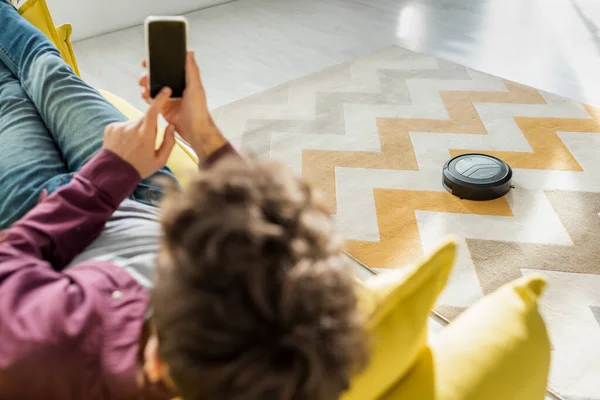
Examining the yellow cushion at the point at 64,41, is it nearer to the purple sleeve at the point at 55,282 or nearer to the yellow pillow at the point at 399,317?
the purple sleeve at the point at 55,282

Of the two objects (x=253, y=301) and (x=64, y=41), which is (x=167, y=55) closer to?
(x=253, y=301)

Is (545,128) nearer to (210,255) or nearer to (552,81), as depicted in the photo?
(552,81)

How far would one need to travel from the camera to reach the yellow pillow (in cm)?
64

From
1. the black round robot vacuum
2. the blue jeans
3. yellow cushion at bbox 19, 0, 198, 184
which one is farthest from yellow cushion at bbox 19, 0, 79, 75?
the black round robot vacuum

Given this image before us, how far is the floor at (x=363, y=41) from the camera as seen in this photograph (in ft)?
9.16

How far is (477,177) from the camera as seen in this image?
191 cm

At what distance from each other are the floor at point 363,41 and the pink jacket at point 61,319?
73.1 inches

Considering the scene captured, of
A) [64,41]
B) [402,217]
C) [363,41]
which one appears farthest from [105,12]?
[402,217]

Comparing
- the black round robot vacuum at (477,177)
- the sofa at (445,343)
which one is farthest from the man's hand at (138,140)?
the black round robot vacuum at (477,177)

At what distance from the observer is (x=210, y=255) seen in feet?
1.48

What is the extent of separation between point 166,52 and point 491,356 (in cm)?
67

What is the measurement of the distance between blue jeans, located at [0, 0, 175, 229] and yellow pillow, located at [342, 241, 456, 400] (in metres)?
0.62

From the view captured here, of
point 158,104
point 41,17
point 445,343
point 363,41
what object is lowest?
point 363,41

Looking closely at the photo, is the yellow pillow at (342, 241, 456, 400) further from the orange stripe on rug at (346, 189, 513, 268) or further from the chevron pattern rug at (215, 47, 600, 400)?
the orange stripe on rug at (346, 189, 513, 268)
